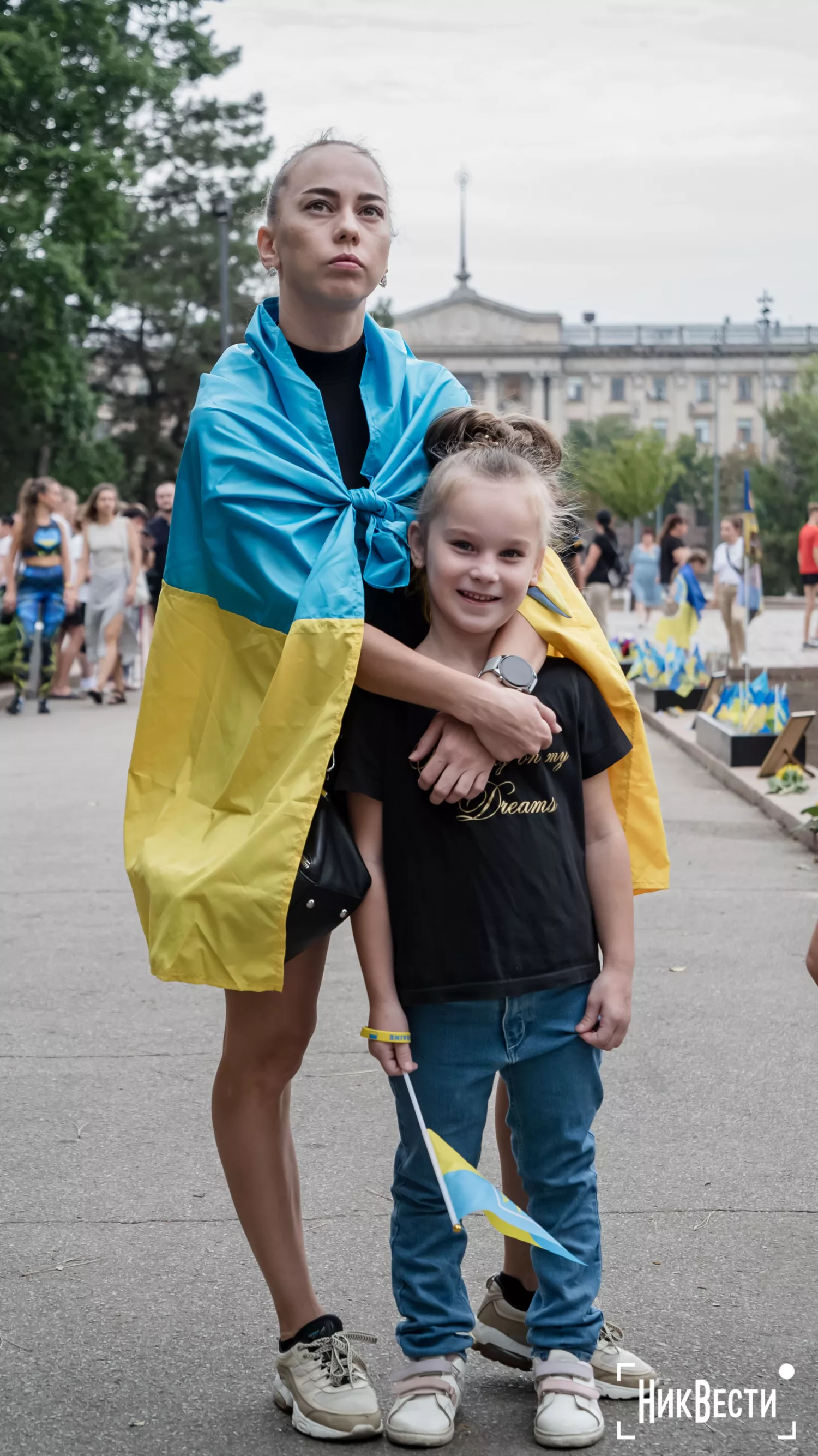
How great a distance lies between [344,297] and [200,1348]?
182cm

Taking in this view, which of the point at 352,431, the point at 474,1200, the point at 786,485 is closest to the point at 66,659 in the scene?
the point at 352,431

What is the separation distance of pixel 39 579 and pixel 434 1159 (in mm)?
13541

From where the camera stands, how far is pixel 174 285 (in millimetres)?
58188

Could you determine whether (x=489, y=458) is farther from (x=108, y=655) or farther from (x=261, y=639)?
(x=108, y=655)

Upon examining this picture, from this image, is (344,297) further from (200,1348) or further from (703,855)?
(703,855)

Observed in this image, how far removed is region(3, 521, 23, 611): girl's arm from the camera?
15.5 meters

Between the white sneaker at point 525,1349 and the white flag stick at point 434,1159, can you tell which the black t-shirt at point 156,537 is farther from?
the white flag stick at point 434,1159

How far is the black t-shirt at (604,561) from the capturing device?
21.9 m

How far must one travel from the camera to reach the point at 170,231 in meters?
57.8

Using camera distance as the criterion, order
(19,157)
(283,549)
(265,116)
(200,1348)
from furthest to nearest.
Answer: (265,116), (19,157), (200,1348), (283,549)

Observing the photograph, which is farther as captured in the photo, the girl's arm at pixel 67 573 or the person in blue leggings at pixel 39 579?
the girl's arm at pixel 67 573

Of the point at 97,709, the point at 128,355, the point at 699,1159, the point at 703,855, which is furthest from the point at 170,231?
the point at 699,1159

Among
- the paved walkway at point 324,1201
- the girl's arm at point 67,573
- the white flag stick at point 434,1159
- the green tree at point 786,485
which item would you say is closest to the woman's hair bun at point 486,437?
the white flag stick at point 434,1159
